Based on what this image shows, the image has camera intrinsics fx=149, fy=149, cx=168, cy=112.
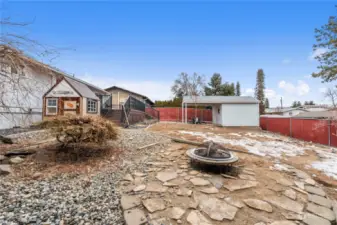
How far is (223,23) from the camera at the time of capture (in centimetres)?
812

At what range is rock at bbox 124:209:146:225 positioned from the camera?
68.0 inches

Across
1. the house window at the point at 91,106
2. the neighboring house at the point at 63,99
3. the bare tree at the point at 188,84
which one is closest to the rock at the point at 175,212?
the neighboring house at the point at 63,99

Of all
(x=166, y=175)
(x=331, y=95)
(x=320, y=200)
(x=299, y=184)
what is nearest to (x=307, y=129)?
(x=331, y=95)

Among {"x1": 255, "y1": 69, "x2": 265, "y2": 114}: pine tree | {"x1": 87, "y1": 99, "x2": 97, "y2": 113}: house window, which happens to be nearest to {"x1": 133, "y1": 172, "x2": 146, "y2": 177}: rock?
{"x1": 87, "y1": 99, "x2": 97, "y2": 113}: house window

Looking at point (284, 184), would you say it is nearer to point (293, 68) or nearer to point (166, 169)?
point (166, 169)

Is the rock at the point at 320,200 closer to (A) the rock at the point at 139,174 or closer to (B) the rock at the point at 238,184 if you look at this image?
(B) the rock at the point at 238,184

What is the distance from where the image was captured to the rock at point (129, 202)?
200 cm

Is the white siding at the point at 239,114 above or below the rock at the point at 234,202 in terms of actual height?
above

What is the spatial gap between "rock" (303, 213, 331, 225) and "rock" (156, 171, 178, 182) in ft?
6.25

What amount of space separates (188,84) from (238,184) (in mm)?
27969

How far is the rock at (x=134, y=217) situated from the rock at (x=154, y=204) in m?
0.13

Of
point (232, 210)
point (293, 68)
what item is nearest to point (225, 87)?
point (293, 68)

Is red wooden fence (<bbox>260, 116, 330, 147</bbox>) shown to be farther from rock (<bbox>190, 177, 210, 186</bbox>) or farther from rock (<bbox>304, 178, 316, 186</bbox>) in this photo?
rock (<bbox>190, 177, 210, 186</bbox>)

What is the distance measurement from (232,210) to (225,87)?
92.4 feet
